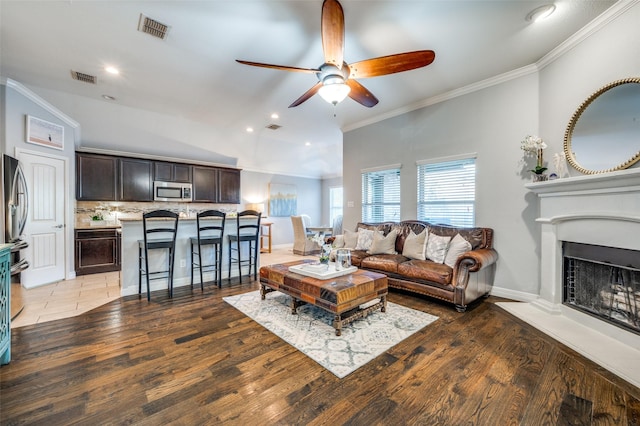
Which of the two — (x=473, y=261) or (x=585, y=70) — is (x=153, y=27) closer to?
(x=473, y=261)

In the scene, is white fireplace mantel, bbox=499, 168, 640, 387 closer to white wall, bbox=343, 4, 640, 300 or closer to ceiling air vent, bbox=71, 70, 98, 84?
white wall, bbox=343, 4, 640, 300

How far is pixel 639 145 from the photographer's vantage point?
237cm

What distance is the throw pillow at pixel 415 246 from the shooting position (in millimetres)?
3974

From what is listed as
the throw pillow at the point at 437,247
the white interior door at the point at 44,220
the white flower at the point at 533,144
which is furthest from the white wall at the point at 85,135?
the white flower at the point at 533,144

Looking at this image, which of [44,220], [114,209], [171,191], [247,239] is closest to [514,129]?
[247,239]

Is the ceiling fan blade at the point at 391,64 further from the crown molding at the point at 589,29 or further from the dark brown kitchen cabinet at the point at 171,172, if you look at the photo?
the dark brown kitchen cabinet at the point at 171,172

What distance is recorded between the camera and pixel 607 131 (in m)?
2.66

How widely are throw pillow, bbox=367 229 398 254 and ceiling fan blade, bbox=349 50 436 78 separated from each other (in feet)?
8.48

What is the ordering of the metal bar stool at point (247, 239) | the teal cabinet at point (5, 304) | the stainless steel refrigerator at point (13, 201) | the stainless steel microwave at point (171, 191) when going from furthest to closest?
the stainless steel microwave at point (171, 191)
the metal bar stool at point (247, 239)
the stainless steel refrigerator at point (13, 201)
the teal cabinet at point (5, 304)

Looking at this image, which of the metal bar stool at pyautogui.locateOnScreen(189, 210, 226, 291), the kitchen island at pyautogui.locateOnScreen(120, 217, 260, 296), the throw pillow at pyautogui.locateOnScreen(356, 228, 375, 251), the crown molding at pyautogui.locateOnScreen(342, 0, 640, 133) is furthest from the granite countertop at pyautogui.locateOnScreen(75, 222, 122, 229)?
the crown molding at pyautogui.locateOnScreen(342, 0, 640, 133)

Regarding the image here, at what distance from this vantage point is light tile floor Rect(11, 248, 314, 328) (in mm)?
3012

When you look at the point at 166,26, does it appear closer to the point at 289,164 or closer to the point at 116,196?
the point at 116,196

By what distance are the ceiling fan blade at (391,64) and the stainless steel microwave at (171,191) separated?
523 cm

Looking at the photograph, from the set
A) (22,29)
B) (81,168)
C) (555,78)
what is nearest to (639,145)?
(555,78)
